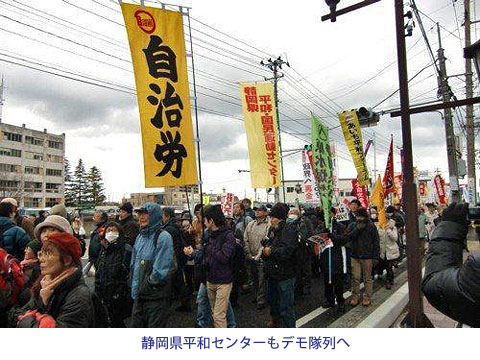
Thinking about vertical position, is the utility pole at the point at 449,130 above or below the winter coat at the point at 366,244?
above

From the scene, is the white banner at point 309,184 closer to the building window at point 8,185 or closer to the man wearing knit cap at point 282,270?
the man wearing knit cap at point 282,270

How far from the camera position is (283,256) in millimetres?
4477

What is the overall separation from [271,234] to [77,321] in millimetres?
3178

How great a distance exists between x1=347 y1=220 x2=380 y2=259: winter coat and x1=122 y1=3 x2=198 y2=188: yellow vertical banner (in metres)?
3.55

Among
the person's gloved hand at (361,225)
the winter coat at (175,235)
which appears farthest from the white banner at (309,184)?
the winter coat at (175,235)

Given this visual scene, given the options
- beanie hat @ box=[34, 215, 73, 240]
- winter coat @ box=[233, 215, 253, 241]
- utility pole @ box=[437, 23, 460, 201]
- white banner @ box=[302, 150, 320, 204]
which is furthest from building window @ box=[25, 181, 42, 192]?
beanie hat @ box=[34, 215, 73, 240]

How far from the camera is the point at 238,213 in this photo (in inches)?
325

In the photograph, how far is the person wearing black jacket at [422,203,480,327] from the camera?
1.38 m

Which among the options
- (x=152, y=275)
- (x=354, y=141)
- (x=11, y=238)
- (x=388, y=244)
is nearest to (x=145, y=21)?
(x=152, y=275)

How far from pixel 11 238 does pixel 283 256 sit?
11.1 feet

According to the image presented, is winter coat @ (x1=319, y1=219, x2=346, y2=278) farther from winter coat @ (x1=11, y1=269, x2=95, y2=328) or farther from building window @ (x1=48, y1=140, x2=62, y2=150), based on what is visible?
building window @ (x1=48, y1=140, x2=62, y2=150)

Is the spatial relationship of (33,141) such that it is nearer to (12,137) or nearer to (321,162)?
(12,137)

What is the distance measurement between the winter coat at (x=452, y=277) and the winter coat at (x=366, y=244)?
4.81 m

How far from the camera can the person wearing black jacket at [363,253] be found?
6.20m
